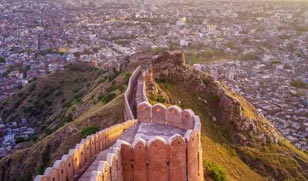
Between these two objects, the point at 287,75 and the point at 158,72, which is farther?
the point at 287,75

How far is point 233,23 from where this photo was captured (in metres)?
137

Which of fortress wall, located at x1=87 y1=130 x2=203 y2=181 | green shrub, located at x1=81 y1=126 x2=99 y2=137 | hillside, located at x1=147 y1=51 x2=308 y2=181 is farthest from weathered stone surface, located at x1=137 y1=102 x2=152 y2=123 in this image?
hillside, located at x1=147 y1=51 x2=308 y2=181

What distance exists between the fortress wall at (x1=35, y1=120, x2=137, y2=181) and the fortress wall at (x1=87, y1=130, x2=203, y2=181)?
285 millimetres

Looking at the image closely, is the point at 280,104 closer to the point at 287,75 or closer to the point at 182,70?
the point at 287,75

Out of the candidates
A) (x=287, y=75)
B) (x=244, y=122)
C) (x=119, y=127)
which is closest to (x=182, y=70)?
(x=244, y=122)

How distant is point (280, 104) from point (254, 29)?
68.5m

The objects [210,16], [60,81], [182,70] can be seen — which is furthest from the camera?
[210,16]

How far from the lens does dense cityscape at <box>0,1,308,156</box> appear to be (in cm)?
6153

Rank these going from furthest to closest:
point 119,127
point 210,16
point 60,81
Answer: point 210,16 < point 60,81 < point 119,127

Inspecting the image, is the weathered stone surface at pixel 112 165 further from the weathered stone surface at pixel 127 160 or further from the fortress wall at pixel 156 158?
the weathered stone surface at pixel 127 160

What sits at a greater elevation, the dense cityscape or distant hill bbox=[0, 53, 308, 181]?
distant hill bbox=[0, 53, 308, 181]

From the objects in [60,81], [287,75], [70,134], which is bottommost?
[287,75]

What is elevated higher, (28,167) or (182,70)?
(182,70)

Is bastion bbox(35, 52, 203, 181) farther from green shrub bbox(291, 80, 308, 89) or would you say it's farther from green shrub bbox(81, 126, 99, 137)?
green shrub bbox(291, 80, 308, 89)
